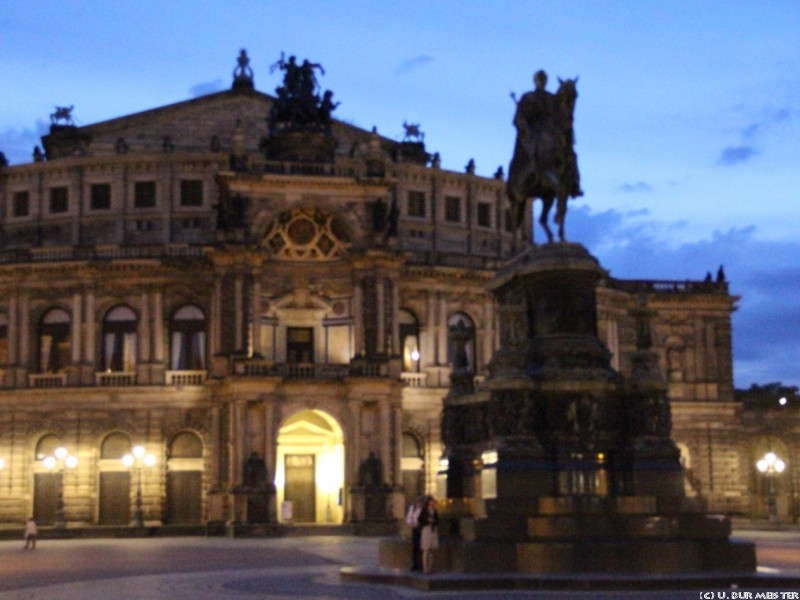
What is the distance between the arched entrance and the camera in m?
63.5

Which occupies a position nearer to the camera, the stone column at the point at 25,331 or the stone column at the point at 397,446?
the stone column at the point at 397,446

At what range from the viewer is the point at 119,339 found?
67.2 meters

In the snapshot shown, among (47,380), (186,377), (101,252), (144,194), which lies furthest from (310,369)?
(144,194)

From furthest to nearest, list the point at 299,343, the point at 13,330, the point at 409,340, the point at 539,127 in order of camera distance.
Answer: the point at 409,340 → the point at 13,330 → the point at 299,343 → the point at 539,127

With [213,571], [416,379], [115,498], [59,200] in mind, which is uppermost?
[59,200]

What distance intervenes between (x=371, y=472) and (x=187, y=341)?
1245cm

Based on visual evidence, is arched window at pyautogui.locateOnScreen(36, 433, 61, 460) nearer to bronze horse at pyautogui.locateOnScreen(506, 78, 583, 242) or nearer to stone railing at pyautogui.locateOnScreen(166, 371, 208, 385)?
stone railing at pyautogui.locateOnScreen(166, 371, 208, 385)

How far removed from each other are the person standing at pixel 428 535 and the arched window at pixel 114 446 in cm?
4615

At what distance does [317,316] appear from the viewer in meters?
66.5

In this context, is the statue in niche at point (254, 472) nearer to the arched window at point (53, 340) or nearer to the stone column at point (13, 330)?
the arched window at point (53, 340)

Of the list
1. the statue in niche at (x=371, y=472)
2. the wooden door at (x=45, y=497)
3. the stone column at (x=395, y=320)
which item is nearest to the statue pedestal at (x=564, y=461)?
the statue in niche at (x=371, y=472)

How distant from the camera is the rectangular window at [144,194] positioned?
71.9m

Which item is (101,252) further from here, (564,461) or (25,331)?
(564,461)

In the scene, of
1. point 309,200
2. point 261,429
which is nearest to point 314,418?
point 261,429
